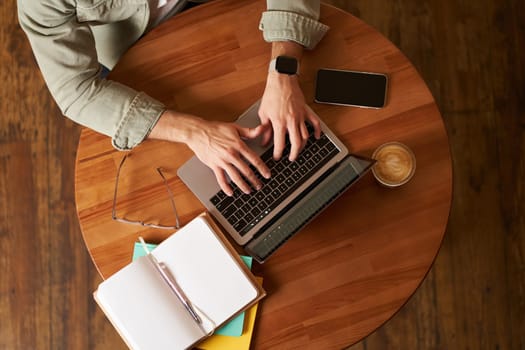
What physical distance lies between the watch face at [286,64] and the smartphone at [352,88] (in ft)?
0.28

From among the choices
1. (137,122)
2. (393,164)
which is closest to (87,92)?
(137,122)

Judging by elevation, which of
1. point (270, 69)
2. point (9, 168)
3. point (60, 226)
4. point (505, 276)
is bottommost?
point (505, 276)

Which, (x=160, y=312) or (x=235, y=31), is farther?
(x=235, y=31)

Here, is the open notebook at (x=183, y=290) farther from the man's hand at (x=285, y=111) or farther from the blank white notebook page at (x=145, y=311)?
the man's hand at (x=285, y=111)

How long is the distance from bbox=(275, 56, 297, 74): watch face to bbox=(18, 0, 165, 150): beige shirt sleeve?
0.30 metres

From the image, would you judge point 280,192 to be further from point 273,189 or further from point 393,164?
point 393,164

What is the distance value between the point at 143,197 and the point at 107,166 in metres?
0.12

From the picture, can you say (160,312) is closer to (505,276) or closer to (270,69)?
(270,69)

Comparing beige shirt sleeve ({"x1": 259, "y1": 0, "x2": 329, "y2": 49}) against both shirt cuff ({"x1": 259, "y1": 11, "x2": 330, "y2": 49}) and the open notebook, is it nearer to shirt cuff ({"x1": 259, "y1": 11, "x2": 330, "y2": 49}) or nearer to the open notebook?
shirt cuff ({"x1": 259, "y1": 11, "x2": 330, "y2": 49})

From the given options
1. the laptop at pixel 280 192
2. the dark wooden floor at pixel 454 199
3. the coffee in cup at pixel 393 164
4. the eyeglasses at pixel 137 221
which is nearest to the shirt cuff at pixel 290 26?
the laptop at pixel 280 192

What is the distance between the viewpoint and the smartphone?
1.19 m

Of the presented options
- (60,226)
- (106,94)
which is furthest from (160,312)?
(60,226)

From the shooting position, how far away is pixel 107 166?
1203mm

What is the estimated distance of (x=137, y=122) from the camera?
1142 millimetres
